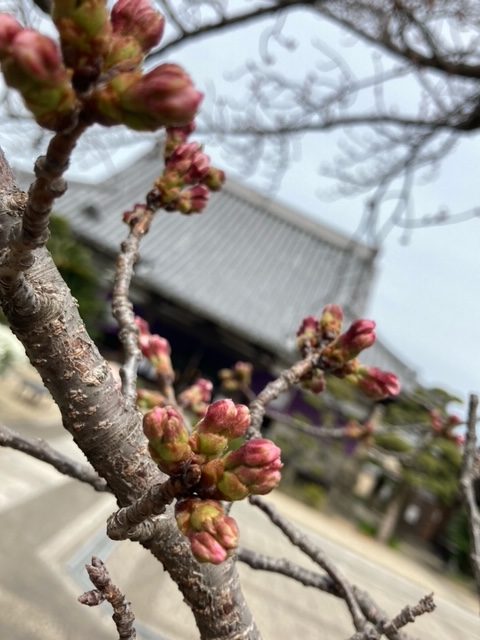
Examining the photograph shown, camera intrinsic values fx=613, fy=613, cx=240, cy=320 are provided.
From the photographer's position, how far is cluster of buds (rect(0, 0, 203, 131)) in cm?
21

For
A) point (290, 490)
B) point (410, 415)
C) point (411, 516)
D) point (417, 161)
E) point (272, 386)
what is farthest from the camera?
point (411, 516)

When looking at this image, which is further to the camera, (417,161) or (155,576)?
(417,161)

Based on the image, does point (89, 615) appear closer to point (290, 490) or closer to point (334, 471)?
point (290, 490)

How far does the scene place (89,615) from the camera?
608mm

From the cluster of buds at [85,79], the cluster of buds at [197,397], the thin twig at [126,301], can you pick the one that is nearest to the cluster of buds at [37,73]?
the cluster of buds at [85,79]

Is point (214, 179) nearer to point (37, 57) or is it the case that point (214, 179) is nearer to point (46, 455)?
point (46, 455)

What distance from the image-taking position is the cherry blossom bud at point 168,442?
1.03ft

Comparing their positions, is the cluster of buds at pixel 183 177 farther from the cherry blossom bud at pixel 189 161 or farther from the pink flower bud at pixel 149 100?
the pink flower bud at pixel 149 100

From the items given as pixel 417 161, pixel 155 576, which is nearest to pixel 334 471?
pixel 417 161

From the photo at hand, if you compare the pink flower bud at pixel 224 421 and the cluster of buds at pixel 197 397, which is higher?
the pink flower bud at pixel 224 421

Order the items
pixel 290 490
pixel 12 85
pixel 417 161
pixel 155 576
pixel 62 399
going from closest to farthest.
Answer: pixel 12 85, pixel 62 399, pixel 155 576, pixel 417 161, pixel 290 490

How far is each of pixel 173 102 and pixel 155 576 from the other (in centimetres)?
63

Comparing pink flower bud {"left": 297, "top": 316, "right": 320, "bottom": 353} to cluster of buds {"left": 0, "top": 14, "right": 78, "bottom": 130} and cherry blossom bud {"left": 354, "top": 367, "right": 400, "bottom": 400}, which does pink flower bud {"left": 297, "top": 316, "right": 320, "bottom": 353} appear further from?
cluster of buds {"left": 0, "top": 14, "right": 78, "bottom": 130}

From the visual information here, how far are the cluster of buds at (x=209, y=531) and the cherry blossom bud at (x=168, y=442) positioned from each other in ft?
0.08
